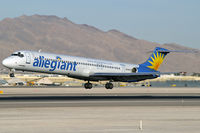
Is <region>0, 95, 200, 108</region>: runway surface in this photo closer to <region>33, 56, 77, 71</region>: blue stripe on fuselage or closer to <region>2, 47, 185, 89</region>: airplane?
<region>2, 47, 185, 89</region>: airplane

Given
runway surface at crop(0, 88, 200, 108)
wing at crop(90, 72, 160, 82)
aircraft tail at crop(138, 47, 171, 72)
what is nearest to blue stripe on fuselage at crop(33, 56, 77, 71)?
wing at crop(90, 72, 160, 82)

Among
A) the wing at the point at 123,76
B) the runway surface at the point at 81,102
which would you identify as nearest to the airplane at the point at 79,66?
the wing at the point at 123,76

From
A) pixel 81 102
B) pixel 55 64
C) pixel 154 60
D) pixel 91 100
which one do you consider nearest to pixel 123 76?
pixel 154 60

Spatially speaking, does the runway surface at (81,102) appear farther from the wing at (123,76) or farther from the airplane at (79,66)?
the wing at (123,76)

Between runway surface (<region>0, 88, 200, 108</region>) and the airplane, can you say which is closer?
runway surface (<region>0, 88, 200, 108</region>)

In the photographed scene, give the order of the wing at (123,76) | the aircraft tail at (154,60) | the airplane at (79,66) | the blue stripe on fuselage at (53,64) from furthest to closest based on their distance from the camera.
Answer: the aircraft tail at (154,60)
the wing at (123,76)
the blue stripe on fuselage at (53,64)
the airplane at (79,66)

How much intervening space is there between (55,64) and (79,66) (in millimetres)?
4075

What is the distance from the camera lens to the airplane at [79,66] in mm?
49750

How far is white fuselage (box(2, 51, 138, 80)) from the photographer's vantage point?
4956cm

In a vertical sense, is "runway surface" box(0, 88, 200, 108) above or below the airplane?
below

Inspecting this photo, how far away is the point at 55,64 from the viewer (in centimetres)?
5153

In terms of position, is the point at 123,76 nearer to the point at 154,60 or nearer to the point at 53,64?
the point at 154,60
